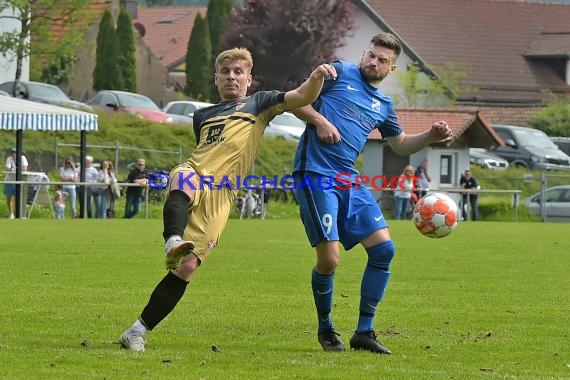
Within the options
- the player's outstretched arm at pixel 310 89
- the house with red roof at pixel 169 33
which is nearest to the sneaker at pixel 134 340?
the player's outstretched arm at pixel 310 89

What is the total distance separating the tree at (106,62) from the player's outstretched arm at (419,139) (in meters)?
45.7

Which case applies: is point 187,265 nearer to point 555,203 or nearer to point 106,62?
point 555,203

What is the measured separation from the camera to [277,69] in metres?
53.4

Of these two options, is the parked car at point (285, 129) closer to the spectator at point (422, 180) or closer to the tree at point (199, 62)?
the spectator at point (422, 180)

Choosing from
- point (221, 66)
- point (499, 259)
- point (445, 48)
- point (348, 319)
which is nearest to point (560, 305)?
point (348, 319)

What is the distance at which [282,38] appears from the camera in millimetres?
53656

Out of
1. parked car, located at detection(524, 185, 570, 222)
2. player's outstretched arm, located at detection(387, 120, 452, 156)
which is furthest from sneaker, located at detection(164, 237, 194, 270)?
parked car, located at detection(524, 185, 570, 222)

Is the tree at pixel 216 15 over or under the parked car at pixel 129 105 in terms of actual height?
over

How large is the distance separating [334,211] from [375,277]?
53 centimetres

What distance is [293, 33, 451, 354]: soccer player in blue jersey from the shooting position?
333 inches

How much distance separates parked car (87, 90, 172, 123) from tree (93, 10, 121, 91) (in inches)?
368

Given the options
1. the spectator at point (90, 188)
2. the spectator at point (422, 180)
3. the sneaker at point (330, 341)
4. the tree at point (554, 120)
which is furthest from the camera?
the tree at point (554, 120)

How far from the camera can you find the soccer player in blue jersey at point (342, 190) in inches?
333

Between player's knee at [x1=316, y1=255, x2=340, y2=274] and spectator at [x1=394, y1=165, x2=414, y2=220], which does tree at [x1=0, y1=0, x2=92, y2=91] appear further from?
player's knee at [x1=316, y1=255, x2=340, y2=274]
